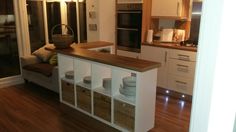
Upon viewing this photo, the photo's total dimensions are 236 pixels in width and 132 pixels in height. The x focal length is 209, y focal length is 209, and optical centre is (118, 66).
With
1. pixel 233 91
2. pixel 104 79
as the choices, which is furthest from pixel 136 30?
pixel 233 91

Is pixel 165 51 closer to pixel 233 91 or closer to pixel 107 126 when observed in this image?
pixel 107 126

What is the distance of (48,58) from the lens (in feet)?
14.4

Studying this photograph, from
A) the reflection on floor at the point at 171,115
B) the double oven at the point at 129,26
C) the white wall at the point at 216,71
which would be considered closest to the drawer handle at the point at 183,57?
the reflection on floor at the point at 171,115

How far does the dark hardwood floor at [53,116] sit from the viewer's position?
2.80 meters

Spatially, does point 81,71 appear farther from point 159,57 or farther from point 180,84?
point 180,84

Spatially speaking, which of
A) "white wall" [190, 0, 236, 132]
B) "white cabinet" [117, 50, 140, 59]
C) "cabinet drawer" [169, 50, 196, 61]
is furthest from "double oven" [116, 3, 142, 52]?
"white wall" [190, 0, 236, 132]

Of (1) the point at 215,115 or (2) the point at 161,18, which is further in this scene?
(2) the point at 161,18

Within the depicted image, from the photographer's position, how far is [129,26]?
4242 mm

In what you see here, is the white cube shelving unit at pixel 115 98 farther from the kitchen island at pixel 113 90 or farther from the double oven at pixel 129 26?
the double oven at pixel 129 26

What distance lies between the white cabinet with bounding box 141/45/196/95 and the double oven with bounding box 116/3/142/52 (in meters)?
0.29

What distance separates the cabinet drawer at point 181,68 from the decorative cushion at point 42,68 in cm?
220

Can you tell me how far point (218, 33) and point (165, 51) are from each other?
10.3 ft

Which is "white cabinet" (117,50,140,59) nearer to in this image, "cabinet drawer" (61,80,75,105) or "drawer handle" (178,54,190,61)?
"drawer handle" (178,54,190,61)

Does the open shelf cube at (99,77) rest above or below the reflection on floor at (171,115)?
above
